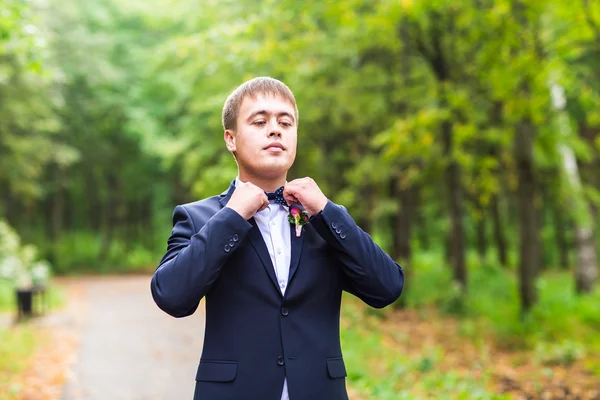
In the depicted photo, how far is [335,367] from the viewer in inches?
103

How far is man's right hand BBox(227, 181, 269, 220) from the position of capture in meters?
2.45

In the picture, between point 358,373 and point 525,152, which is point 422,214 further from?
point 358,373

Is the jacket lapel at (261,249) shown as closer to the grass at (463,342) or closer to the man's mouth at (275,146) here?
the man's mouth at (275,146)

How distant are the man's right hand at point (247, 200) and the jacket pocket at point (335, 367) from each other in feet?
2.06

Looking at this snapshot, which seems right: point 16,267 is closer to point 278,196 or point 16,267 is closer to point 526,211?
point 526,211

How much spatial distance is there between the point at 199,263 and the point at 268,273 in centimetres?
29

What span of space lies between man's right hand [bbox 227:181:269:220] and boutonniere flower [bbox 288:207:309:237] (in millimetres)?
122

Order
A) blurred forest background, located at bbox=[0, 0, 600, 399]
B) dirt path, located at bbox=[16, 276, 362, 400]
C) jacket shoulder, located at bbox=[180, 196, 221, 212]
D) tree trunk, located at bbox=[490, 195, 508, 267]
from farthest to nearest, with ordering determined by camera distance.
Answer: tree trunk, located at bbox=[490, 195, 508, 267], blurred forest background, located at bbox=[0, 0, 600, 399], dirt path, located at bbox=[16, 276, 362, 400], jacket shoulder, located at bbox=[180, 196, 221, 212]

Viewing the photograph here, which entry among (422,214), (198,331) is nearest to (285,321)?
(198,331)

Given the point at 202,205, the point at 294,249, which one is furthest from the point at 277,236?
the point at 202,205

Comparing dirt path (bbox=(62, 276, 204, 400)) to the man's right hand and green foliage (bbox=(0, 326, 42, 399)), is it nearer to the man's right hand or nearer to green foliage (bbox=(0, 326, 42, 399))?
green foliage (bbox=(0, 326, 42, 399))

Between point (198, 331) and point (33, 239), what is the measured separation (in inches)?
1021

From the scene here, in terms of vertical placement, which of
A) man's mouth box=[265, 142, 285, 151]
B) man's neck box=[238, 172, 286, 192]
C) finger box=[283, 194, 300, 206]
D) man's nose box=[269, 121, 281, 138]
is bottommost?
finger box=[283, 194, 300, 206]

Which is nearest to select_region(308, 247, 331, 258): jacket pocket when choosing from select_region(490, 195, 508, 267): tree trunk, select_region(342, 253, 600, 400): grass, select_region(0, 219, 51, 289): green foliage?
select_region(342, 253, 600, 400): grass
